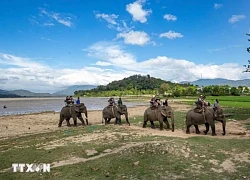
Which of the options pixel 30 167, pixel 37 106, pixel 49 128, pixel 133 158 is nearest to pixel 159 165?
pixel 133 158

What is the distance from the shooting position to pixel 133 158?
12008 millimetres

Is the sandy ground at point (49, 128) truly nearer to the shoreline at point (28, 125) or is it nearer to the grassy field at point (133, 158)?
the shoreline at point (28, 125)

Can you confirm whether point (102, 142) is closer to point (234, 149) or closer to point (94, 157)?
point (94, 157)

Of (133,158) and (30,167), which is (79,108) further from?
(133,158)

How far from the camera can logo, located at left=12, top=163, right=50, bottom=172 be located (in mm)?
11188

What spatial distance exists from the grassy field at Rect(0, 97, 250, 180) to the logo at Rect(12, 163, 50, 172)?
0.33m

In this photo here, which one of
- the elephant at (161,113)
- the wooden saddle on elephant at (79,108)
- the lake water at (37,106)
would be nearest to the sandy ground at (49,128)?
the elephant at (161,113)

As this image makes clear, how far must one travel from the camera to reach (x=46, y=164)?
38.6 ft

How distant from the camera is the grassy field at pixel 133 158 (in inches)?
404

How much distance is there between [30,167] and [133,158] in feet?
14.6

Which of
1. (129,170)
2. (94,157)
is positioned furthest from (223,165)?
(94,157)

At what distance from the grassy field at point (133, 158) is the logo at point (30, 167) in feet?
1.09

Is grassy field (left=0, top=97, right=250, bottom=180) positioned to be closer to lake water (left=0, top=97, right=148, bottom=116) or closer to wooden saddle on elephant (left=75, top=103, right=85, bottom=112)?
wooden saddle on elephant (left=75, top=103, right=85, bottom=112)

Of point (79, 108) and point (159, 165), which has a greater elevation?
point (79, 108)
